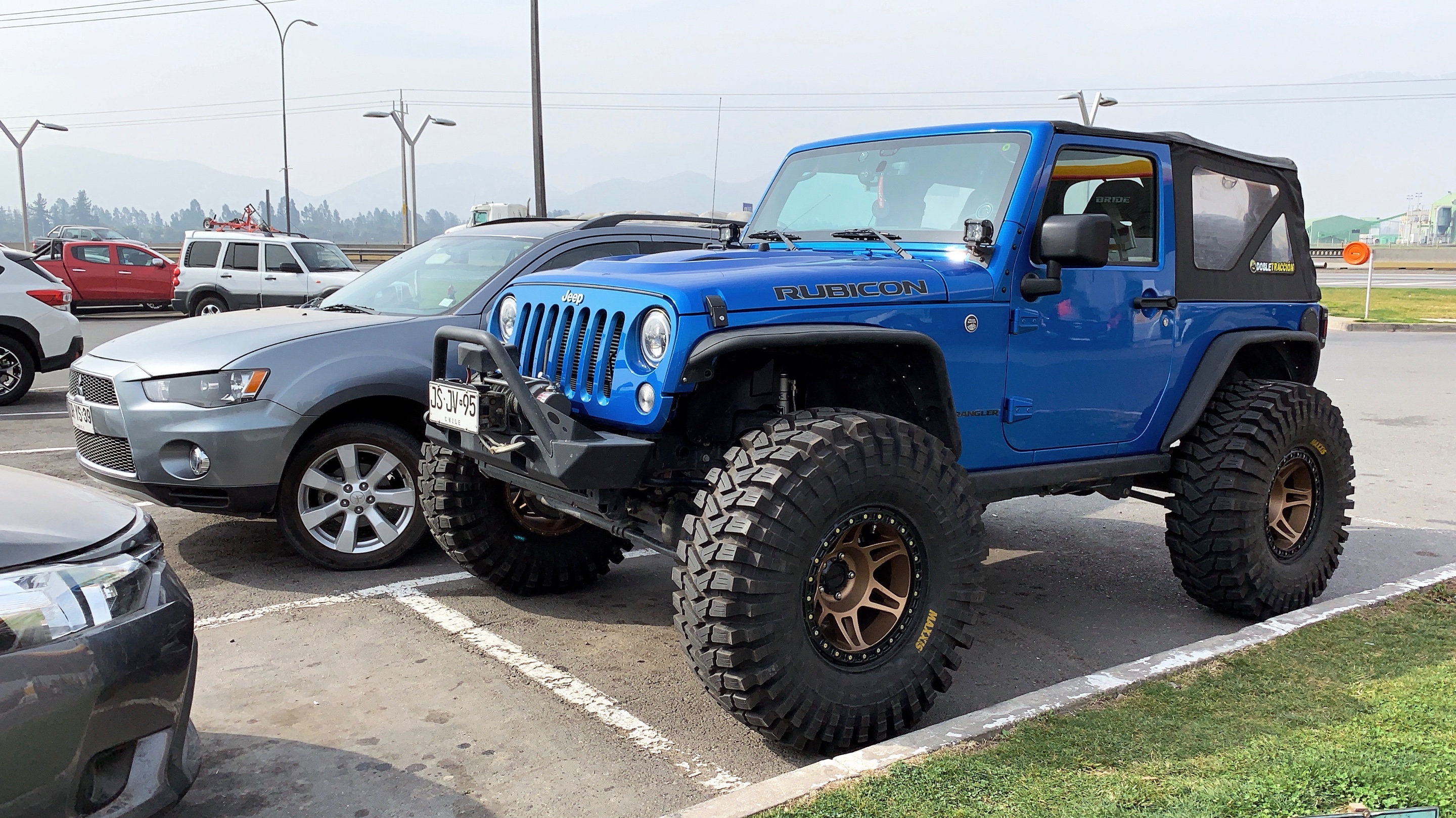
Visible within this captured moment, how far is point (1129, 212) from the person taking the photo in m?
4.86

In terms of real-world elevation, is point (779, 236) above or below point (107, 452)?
above

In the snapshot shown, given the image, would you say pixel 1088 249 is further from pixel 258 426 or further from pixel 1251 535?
pixel 258 426

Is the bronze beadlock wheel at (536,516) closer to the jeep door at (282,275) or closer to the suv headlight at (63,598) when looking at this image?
the suv headlight at (63,598)

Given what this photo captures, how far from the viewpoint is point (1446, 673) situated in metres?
4.09

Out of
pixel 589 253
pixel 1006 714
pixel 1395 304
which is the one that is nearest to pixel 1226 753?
pixel 1006 714

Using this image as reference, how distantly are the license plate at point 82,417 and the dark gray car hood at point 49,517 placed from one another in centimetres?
262

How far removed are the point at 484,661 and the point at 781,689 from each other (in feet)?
5.13

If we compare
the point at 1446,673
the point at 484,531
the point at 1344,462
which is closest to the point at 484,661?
the point at 484,531

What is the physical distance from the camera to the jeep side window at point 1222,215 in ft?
16.8

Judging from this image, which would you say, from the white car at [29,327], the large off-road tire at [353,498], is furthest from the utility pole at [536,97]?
the large off-road tire at [353,498]

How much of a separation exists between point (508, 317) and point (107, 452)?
8.09ft

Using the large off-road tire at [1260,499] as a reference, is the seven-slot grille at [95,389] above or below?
above

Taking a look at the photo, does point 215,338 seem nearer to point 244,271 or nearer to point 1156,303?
point 1156,303

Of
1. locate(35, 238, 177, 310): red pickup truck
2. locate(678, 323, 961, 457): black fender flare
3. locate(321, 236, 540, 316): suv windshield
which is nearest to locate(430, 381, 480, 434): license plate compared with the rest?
locate(678, 323, 961, 457): black fender flare
